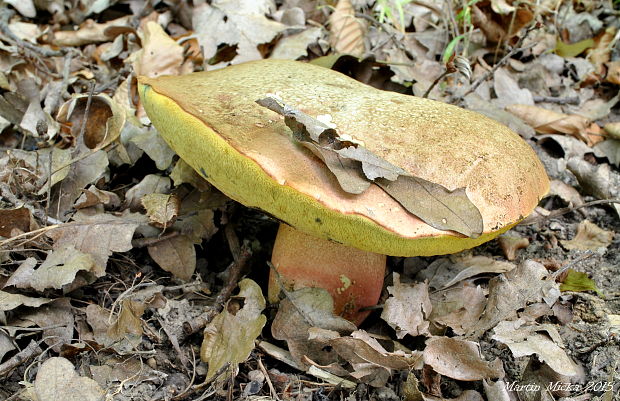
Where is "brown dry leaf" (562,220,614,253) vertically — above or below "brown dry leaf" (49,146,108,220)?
below

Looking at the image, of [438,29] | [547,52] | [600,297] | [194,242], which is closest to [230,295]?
[194,242]

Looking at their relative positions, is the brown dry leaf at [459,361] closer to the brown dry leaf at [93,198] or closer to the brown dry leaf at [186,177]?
the brown dry leaf at [186,177]

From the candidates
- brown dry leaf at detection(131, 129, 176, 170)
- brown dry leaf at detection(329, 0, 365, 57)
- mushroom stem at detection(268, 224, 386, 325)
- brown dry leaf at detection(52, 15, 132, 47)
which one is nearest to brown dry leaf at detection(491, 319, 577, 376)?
mushroom stem at detection(268, 224, 386, 325)

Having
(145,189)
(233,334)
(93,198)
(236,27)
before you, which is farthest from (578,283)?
(236,27)

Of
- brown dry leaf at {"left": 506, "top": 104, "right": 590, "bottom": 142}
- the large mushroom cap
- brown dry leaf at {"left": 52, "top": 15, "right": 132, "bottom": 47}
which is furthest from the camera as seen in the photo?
brown dry leaf at {"left": 52, "top": 15, "right": 132, "bottom": 47}

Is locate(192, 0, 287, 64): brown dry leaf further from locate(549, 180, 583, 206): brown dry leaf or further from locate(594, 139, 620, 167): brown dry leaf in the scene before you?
locate(594, 139, 620, 167): brown dry leaf

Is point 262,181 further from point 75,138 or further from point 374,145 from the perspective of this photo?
point 75,138
